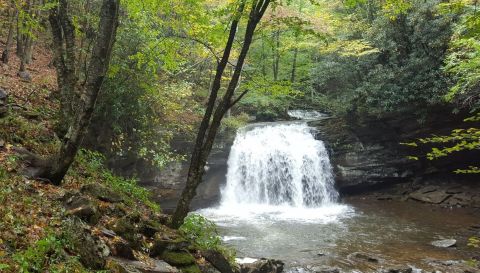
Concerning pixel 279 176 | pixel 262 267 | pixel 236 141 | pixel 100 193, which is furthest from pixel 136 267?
pixel 236 141

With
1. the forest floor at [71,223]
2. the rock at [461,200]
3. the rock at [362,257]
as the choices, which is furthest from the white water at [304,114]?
the forest floor at [71,223]

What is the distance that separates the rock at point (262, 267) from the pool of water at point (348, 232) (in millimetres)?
759

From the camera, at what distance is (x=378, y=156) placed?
20.3m

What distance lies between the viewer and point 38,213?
18.7 feet

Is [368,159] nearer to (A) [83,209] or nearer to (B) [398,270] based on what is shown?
(B) [398,270]

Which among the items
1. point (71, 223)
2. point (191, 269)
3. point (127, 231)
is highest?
point (71, 223)

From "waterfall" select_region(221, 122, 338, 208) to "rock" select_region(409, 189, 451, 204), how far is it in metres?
3.94

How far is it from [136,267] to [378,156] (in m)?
17.2


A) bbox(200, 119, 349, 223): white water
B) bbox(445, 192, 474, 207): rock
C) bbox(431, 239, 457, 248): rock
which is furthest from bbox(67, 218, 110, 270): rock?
bbox(445, 192, 474, 207): rock

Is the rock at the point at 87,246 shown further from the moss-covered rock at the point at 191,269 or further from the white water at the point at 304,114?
the white water at the point at 304,114

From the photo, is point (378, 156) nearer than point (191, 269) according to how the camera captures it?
No

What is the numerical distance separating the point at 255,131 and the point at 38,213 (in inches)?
631

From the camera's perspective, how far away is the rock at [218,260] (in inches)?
297

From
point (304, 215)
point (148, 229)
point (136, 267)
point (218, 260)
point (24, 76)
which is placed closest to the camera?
point (136, 267)
